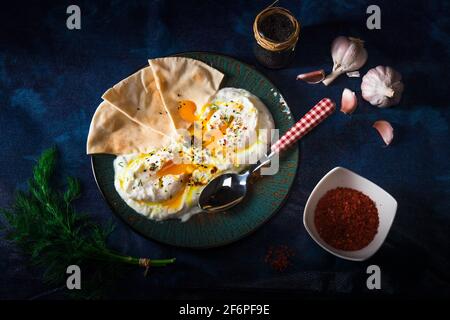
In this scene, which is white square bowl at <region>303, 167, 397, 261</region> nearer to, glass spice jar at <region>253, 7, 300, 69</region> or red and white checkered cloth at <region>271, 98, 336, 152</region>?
red and white checkered cloth at <region>271, 98, 336, 152</region>

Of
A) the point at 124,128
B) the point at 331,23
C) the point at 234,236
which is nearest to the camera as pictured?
the point at 234,236

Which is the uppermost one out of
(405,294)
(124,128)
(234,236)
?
(124,128)

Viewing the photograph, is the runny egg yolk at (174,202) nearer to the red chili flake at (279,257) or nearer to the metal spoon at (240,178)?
the metal spoon at (240,178)

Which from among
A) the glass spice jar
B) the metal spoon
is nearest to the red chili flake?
the metal spoon

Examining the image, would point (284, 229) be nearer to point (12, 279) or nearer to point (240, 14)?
point (240, 14)

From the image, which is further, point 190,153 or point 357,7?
point 357,7

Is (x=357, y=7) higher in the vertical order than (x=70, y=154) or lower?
higher

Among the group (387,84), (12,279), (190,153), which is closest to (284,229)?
(190,153)

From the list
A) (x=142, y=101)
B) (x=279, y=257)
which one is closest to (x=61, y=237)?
(x=142, y=101)
